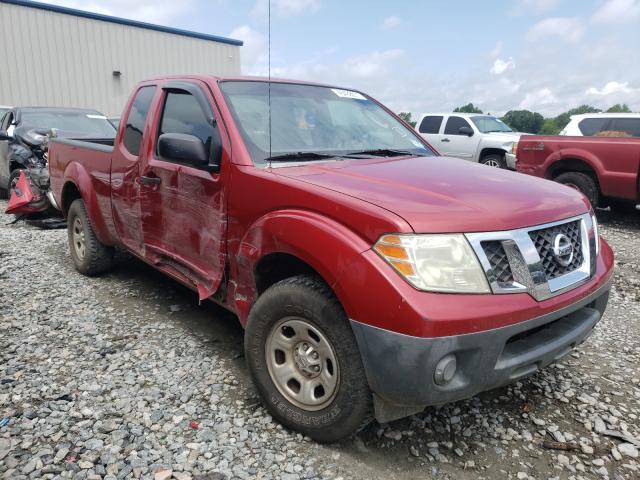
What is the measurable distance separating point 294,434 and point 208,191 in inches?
56.0

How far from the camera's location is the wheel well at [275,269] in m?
2.50

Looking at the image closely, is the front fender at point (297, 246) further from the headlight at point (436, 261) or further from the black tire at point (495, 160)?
the black tire at point (495, 160)

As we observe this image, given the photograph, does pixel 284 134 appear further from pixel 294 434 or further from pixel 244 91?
pixel 294 434

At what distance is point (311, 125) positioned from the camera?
3.23 meters

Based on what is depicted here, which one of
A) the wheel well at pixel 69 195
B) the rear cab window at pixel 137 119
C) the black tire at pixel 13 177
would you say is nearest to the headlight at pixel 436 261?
the rear cab window at pixel 137 119

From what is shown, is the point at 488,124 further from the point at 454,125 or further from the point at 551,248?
the point at 551,248

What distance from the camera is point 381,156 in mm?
3197

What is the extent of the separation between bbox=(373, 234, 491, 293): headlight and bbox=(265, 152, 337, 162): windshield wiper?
3.39 ft

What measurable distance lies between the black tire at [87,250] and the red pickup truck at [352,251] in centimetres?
131

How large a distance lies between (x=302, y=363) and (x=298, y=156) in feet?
3.93

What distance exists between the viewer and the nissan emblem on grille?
7.47 ft

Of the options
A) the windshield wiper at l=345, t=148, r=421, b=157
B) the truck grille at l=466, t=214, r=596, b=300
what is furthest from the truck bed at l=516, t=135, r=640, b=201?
the truck grille at l=466, t=214, r=596, b=300

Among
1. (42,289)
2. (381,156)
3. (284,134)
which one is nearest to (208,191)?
(284,134)

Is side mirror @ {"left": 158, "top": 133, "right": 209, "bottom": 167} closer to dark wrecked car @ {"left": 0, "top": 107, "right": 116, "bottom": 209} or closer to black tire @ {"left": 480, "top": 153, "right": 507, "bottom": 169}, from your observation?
dark wrecked car @ {"left": 0, "top": 107, "right": 116, "bottom": 209}
